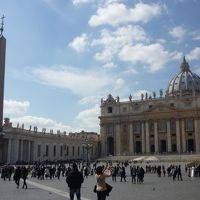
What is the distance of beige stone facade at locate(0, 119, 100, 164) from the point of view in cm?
6234

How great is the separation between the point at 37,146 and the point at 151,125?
83.1 ft

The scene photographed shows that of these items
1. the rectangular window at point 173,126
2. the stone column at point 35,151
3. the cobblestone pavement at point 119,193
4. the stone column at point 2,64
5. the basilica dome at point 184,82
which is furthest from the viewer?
the basilica dome at point 184,82

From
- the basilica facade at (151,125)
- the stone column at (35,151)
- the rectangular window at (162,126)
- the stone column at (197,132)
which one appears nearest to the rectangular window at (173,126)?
the basilica facade at (151,125)

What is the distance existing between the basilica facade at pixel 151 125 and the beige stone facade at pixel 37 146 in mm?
7316

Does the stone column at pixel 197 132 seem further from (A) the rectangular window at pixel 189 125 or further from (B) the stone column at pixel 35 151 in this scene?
(B) the stone column at pixel 35 151

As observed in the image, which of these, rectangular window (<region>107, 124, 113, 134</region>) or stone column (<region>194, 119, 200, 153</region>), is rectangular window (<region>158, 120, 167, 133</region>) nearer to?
stone column (<region>194, 119, 200, 153</region>)

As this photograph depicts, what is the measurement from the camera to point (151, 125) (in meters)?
80.9

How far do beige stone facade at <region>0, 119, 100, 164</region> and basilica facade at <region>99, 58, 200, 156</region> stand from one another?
7316 millimetres

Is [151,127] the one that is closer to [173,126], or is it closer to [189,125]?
[173,126]

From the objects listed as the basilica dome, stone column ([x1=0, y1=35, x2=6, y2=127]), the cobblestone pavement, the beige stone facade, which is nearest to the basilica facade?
the beige stone facade

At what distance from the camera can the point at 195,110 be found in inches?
3012

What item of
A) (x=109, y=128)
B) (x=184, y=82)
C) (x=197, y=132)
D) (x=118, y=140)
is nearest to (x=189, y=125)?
(x=197, y=132)

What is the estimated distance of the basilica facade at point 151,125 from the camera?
76.9m

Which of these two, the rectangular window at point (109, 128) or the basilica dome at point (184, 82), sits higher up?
the basilica dome at point (184, 82)
